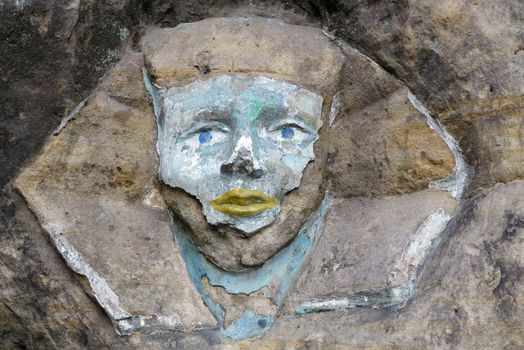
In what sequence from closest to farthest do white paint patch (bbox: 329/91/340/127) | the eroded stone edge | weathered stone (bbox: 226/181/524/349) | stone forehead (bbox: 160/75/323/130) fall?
weathered stone (bbox: 226/181/524/349), the eroded stone edge, stone forehead (bbox: 160/75/323/130), white paint patch (bbox: 329/91/340/127)

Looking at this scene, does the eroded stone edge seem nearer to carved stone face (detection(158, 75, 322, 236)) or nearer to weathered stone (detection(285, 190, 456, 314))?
weathered stone (detection(285, 190, 456, 314))

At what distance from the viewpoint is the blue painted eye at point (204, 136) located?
3357 mm

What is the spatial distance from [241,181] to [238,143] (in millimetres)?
113

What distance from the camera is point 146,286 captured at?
3.24 metres

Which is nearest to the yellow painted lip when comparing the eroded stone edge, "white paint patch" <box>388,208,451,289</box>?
the eroded stone edge

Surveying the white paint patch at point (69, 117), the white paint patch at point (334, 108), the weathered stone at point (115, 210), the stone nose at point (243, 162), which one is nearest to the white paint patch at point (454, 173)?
the white paint patch at point (334, 108)

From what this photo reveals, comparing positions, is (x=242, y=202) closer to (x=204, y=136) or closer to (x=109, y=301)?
(x=204, y=136)

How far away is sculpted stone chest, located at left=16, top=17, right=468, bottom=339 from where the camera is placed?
3234mm

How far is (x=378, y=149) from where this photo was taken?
338 cm

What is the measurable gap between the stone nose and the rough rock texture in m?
0.36

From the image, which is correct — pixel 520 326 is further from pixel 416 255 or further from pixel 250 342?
pixel 250 342

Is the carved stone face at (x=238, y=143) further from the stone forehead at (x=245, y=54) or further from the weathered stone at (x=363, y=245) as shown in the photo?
the weathered stone at (x=363, y=245)

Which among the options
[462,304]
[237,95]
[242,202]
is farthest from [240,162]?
[462,304]

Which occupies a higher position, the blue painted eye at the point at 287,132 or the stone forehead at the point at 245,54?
the stone forehead at the point at 245,54
